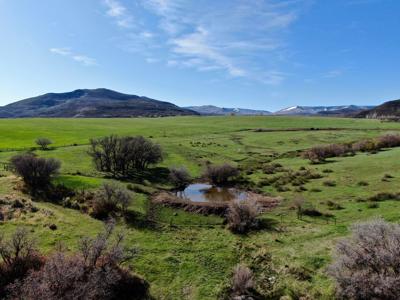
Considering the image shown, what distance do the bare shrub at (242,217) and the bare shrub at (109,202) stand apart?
1093 cm

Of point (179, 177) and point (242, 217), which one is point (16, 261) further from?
point (179, 177)

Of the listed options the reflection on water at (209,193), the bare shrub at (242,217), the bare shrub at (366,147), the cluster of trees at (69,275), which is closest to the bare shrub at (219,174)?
the reflection on water at (209,193)

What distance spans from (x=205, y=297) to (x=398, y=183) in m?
33.9

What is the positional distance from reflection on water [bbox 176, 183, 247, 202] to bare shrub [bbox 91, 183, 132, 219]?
1251cm

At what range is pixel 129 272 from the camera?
22.8 metres

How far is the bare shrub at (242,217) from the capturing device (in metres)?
32.1

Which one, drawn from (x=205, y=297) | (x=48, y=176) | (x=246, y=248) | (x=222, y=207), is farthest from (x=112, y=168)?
(x=205, y=297)

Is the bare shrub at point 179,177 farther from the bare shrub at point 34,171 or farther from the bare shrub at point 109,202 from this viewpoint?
the bare shrub at point 34,171

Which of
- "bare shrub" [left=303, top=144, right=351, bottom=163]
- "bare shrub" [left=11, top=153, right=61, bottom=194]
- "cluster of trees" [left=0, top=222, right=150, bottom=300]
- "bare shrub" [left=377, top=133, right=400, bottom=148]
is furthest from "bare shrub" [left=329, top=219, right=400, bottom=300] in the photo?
"bare shrub" [left=377, top=133, right=400, bottom=148]

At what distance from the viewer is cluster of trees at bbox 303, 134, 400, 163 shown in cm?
7112

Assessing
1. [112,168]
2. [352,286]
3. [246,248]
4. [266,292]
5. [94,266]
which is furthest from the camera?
[112,168]

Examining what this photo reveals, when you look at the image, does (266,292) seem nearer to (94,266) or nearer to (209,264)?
(209,264)

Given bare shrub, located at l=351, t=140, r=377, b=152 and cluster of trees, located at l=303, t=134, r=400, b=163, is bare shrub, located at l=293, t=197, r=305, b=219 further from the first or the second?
bare shrub, located at l=351, t=140, r=377, b=152

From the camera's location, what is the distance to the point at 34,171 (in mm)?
43406
